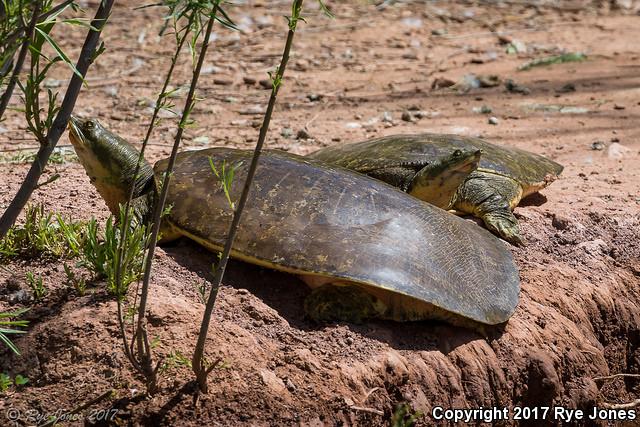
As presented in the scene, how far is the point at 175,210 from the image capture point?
12.7ft

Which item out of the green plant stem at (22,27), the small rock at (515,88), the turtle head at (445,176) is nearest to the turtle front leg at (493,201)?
the turtle head at (445,176)

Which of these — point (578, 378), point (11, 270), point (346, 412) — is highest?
point (11, 270)

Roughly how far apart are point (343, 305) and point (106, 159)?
1.29 meters

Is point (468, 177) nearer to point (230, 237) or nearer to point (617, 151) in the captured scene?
point (617, 151)

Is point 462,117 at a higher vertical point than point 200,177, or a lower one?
lower

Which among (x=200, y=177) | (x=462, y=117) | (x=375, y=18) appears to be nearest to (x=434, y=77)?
(x=462, y=117)

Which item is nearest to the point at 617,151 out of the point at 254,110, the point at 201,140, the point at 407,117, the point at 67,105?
the point at 407,117

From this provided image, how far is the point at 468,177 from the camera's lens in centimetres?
493

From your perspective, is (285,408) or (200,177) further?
(200,177)

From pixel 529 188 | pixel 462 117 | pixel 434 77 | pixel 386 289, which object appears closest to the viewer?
pixel 386 289

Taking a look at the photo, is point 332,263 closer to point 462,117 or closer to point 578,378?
point 578,378

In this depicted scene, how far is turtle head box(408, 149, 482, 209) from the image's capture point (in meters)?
4.53

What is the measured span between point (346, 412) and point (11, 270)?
4.89ft

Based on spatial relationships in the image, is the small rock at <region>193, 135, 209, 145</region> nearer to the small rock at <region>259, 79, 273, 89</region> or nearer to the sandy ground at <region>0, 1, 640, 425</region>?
the sandy ground at <region>0, 1, 640, 425</region>
